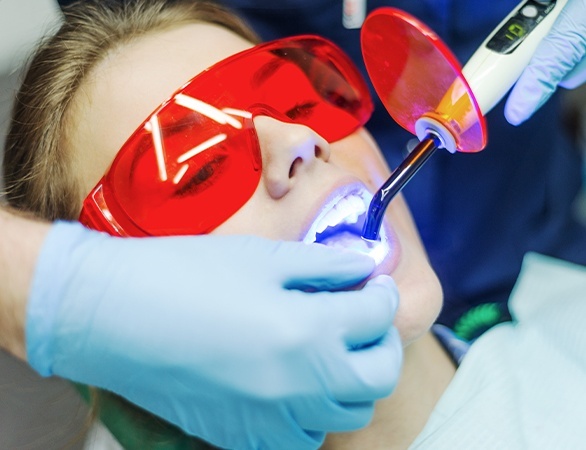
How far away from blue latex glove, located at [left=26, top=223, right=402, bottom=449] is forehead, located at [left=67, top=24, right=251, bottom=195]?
27 centimetres

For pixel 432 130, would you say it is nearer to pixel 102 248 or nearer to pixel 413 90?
pixel 413 90

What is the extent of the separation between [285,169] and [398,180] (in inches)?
7.4

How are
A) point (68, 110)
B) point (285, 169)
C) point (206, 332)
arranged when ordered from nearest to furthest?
point (206, 332) < point (285, 169) < point (68, 110)

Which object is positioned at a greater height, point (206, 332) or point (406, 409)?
point (206, 332)

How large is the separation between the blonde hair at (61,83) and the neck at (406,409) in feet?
2.05

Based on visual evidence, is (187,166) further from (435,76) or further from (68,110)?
(435,76)

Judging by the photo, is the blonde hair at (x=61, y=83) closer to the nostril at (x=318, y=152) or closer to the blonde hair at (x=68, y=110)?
the blonde hair at (x=68, y=110)

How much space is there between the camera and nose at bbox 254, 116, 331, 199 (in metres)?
1.01

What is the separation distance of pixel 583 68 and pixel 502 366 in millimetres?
601

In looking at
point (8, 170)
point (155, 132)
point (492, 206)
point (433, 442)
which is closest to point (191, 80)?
point (155, 132)

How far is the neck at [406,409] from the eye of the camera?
3.76 feet

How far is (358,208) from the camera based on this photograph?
43.3 inches

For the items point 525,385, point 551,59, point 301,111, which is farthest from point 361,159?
point 525,385

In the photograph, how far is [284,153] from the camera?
1.02 metres
